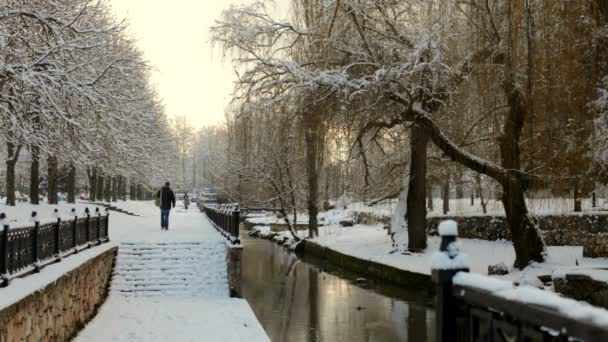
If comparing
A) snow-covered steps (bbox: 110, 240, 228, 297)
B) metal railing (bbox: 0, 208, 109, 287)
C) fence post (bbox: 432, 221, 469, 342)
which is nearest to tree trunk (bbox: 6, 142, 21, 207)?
snow-covered steps (bbox: 110, 240, 228, 297)

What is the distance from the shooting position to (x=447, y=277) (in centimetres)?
353

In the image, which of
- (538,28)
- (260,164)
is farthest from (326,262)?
(538,28)

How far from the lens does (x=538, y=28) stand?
39.9 ft

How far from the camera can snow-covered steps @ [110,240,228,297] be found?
53.2 ft

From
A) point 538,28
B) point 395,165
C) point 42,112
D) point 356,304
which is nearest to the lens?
point 538,28

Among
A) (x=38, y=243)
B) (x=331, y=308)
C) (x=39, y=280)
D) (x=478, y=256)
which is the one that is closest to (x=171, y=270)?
(x=331, y=308)

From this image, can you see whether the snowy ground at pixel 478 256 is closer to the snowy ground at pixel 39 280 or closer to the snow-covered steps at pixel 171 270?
the snow-covered steps at pixel 171 270

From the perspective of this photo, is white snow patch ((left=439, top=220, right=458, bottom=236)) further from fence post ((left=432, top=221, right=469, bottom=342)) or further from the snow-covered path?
the snow-covered path

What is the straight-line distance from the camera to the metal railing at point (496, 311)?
2449mm

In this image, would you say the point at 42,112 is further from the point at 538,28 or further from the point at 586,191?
the point at 586,191

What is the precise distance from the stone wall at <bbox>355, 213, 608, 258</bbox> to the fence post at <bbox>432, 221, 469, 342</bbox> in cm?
1428

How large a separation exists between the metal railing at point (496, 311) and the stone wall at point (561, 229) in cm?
1430

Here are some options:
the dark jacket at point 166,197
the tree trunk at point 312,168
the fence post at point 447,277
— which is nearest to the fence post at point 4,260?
the fence post at point 447,277

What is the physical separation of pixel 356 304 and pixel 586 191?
6421 mm
